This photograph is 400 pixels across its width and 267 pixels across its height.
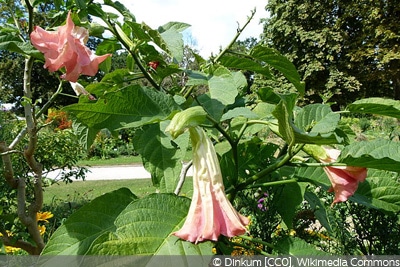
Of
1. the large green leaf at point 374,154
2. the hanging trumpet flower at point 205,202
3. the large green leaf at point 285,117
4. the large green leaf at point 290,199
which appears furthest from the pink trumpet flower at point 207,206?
the large green leaf at point 290,199

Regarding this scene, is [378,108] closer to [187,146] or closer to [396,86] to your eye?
[187,146]

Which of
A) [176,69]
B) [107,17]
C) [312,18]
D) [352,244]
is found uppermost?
[312,18]

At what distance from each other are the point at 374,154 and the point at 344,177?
84mm

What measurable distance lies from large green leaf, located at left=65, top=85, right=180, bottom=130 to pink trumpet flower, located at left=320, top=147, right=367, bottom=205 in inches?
10.7

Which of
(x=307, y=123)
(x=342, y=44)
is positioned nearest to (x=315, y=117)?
(x=307, y=123)

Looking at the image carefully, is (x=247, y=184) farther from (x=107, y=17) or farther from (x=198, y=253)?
(x=107, y=17)

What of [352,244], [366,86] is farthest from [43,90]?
[352,244]

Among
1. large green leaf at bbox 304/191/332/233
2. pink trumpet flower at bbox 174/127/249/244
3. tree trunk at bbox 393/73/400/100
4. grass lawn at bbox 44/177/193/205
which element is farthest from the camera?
tree trunk at bbox 393/73/400/100

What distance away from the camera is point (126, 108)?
1.81 ft

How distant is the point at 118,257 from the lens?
1.54 ft

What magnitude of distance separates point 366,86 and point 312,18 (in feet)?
11.9

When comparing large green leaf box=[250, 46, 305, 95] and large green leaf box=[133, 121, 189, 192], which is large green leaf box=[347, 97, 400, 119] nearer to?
large green leaf box=[250, 46, 305, 95]

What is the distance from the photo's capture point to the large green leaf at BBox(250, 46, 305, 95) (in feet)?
2.43

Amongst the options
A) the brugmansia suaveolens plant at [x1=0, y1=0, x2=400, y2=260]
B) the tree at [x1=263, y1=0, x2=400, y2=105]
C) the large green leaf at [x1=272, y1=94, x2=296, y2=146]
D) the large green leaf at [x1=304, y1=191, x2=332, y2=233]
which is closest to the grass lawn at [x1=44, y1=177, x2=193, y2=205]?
the large green leaf at [x1=304, y1=191, x2=332, y2=233]
